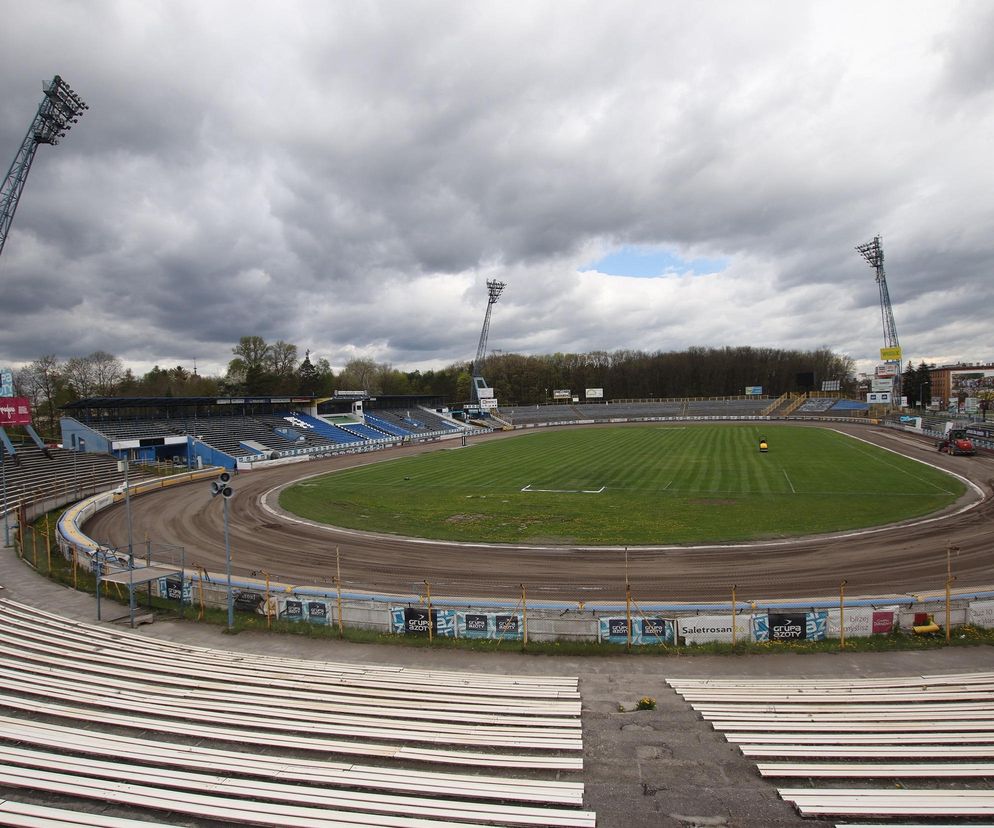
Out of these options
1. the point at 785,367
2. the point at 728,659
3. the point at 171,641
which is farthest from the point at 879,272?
the point at 171,641

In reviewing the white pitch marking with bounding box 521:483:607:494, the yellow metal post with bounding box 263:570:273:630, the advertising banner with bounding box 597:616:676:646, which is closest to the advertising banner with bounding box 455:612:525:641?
the advertising banner with bounding box 597:616:676:646

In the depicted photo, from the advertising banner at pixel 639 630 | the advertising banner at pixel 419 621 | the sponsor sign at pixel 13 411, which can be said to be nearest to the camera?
the advertising banner at pixel 639 630

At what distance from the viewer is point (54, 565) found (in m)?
24.1

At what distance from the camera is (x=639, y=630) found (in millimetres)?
15094

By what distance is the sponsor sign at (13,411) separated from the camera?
45062mm

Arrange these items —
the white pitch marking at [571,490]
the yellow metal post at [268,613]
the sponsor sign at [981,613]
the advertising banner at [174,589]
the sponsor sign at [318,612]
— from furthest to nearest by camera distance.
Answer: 1. the white pitch marking at [571,490]
2. the advertising banner at [174,589]
3. the sponsor sign at [318,612]
4. the yellow metal post at [268,613]
5. the sponsor sign at [981,613]

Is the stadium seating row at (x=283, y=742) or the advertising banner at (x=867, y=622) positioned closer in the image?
the stadium seating row at (x=283, y=742)

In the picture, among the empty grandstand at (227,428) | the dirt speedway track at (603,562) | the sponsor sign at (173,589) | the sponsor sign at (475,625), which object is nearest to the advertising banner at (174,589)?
the sponsor sign at (173,589)

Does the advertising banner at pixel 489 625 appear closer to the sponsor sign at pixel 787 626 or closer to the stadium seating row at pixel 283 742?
the stadium seating row at pixel 283 742

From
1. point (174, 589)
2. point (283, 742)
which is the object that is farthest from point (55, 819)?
point (174, 589)

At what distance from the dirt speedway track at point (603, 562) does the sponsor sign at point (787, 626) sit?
11.9 ft

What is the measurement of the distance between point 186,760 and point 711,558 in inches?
802

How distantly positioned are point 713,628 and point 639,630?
77.0 inches

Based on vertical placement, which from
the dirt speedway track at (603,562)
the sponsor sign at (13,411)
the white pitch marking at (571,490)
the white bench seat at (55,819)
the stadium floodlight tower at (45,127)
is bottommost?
the dirt speedway track at (603,562)
